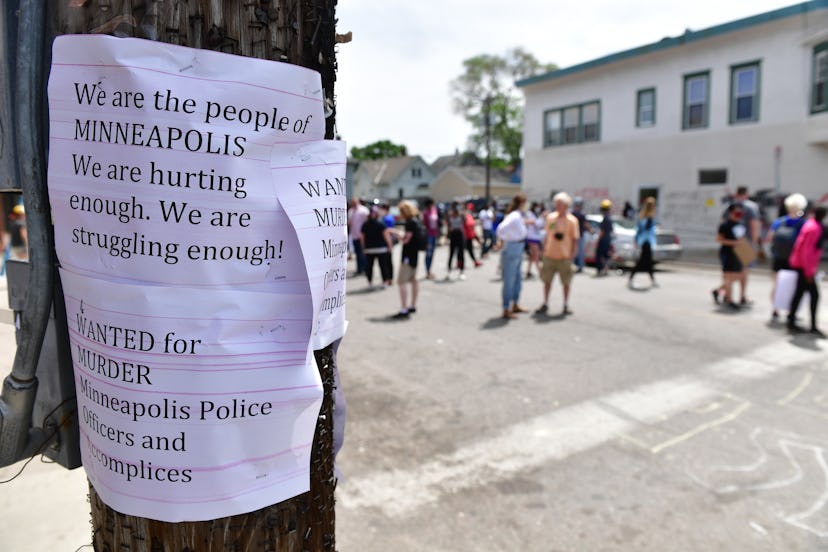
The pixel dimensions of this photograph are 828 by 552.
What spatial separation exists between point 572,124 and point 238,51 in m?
26.8

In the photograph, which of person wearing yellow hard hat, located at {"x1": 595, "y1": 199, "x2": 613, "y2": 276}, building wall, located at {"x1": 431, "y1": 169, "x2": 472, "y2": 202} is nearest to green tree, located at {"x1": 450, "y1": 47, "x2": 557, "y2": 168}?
building wall, located at {"x1": 431, "y1": 169, "x2": 472, "y2": 202}

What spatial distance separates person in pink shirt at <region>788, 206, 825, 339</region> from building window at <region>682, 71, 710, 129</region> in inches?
604

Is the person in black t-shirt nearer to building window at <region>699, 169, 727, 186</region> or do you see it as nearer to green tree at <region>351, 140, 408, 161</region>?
building window at <region>699, 169, 727, 186</region>

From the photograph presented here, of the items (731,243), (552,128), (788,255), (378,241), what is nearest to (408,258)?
(378,241)

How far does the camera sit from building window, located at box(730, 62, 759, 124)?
19.4 meters

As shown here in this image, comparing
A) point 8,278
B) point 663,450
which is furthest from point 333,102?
point 663,450

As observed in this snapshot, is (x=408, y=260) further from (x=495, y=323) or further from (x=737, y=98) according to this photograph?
(x=737, y=98)

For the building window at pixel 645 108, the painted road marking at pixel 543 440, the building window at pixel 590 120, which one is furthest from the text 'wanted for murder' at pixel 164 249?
the building window at pixel 590 120

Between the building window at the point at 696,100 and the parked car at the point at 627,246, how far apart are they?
23.8 ft

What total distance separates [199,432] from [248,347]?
0.63 feet

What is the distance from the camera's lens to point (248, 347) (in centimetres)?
115

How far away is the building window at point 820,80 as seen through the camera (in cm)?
1733

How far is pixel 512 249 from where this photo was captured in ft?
28.0

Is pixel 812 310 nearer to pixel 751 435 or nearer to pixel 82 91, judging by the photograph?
pixel 751 435
